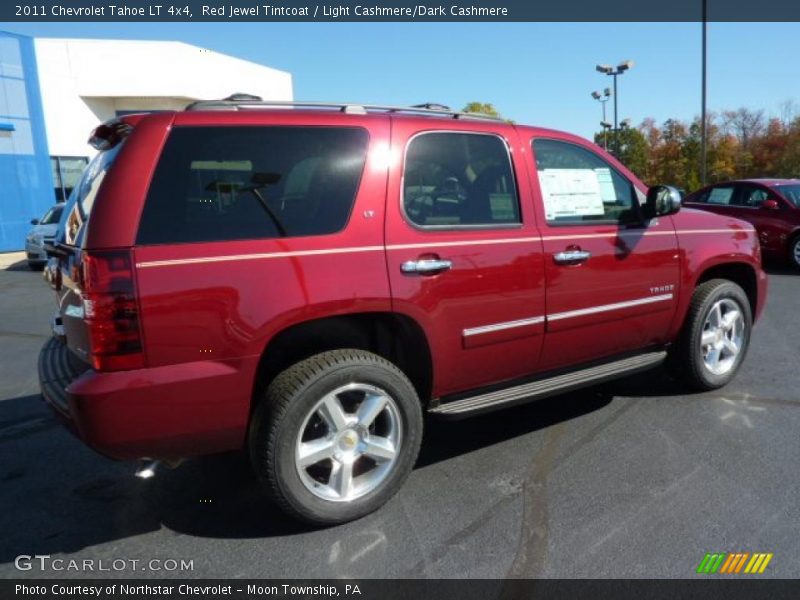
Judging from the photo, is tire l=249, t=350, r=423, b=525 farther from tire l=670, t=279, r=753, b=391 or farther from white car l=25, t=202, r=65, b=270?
white car l=25, t=202, r=65, b=270

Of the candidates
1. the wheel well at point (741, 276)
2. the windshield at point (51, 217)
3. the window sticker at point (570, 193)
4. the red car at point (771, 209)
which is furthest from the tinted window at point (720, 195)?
the windshield at point (51, 217)

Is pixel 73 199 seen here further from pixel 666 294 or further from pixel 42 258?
pixel 42 258

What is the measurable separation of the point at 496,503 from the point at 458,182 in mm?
1665

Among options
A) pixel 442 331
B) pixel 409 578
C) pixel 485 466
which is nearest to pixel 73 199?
pixel 442 331

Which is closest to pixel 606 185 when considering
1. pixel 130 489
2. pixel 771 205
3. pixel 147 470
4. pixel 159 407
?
pixel 159 407

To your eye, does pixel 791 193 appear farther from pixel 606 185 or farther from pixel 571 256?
pixel 571 256

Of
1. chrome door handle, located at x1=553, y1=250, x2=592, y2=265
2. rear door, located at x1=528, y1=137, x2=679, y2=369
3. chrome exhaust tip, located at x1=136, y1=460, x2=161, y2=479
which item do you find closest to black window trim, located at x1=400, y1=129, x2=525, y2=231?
rear door, located at x1=528, y1=137, x2=679, y2=369

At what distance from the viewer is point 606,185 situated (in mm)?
3955

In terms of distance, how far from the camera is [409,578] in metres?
2.53

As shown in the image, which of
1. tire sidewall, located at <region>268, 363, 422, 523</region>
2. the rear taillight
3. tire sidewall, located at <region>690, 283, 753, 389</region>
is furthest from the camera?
tire sidewall, located at <region>690, 283, 753, 389</region>

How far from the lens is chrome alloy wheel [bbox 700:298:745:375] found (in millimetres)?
4488

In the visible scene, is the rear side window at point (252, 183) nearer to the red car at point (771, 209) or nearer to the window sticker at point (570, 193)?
the window sticker at point (570, 193)

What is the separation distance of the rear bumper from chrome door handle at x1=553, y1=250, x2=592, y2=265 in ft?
5.86

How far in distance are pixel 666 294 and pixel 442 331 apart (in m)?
1.80
